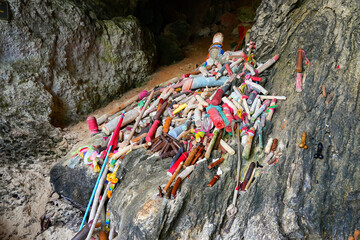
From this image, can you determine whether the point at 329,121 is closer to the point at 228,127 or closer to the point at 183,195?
the point at 228,127

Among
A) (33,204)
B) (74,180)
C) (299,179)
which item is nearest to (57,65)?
(74,180)

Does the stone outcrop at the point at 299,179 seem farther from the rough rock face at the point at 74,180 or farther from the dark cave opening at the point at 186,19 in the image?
the dark cave opening at the point at 186,19

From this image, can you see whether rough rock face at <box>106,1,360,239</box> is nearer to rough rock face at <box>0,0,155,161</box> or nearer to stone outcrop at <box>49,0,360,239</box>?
stone outcrop at <box>49,0,360,239</box>


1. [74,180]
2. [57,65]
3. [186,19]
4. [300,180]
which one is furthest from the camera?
[186,19]

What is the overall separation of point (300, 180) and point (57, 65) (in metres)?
8.12

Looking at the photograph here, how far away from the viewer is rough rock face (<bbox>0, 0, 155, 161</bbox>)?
24.4 feet

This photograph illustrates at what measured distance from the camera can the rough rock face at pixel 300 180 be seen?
4168 millimetres

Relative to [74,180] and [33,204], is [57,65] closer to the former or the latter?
[74,180]

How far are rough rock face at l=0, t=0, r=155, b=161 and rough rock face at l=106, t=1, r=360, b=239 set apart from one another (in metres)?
4.29

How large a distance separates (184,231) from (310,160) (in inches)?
102

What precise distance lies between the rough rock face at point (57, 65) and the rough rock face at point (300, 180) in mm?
4286

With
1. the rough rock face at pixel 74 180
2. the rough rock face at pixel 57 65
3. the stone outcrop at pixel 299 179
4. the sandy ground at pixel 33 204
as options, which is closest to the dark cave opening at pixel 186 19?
the rough rock face at pixel 57 65

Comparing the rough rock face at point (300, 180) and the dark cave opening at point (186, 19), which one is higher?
the dark cave opening at point (186, 19)

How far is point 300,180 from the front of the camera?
172 inches
